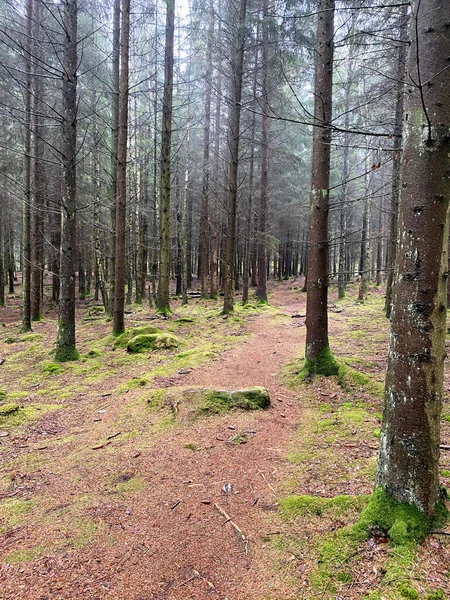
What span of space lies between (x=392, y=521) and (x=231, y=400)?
9.44 feet

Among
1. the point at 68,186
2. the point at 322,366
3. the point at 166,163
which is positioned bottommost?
the point at 322,366

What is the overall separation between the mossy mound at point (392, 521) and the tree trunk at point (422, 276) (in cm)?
5

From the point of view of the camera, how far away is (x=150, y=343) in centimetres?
877

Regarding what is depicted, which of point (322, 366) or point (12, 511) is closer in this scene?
point (12, 511)

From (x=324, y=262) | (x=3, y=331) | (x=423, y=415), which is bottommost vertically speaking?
(x=3, y=331)

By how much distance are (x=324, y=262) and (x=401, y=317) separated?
4.04 m

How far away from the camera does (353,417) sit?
455 cm

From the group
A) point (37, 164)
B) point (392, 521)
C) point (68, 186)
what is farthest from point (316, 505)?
point (37, 164)

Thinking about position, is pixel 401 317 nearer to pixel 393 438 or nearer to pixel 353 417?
pixel 393 438

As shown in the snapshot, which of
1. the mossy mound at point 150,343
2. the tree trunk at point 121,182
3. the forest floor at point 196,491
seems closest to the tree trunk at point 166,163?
the tree trunk at point 121,182

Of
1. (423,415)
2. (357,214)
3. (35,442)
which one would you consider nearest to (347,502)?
(423,415)

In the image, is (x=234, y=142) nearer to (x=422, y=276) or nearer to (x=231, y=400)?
(x=231, y=400)

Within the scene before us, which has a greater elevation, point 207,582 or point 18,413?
point 207,582

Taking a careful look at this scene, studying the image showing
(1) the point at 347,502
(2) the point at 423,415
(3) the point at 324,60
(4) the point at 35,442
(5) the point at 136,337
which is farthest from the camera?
(5) the point at 136,337
